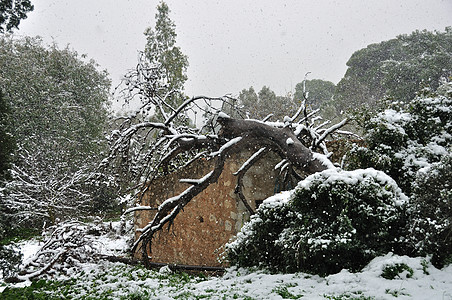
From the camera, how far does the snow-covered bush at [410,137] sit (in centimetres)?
423

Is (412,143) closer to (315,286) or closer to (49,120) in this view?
(315,286)

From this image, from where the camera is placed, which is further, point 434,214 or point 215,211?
point 215,211

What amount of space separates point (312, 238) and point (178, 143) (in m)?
3.17

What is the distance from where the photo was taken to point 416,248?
3.30 meters

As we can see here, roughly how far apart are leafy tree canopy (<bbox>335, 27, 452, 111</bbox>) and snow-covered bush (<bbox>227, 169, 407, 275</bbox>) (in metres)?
12.0

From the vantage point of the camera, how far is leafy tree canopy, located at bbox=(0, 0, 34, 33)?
496 cm

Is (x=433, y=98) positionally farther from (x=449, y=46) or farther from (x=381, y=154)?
(x=449, y=46)

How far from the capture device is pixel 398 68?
19641 millimetres

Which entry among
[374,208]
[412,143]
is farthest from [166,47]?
[374,208]

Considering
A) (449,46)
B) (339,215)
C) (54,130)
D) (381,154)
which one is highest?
(449,46)

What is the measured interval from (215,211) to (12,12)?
476 centimetres

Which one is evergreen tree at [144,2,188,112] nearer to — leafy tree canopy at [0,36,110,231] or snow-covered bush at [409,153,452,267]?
leafy tree canopy at [0,36,110,231]

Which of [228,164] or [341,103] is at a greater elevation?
[341,103]

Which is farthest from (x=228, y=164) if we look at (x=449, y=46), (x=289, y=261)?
(x=449, y=46)
